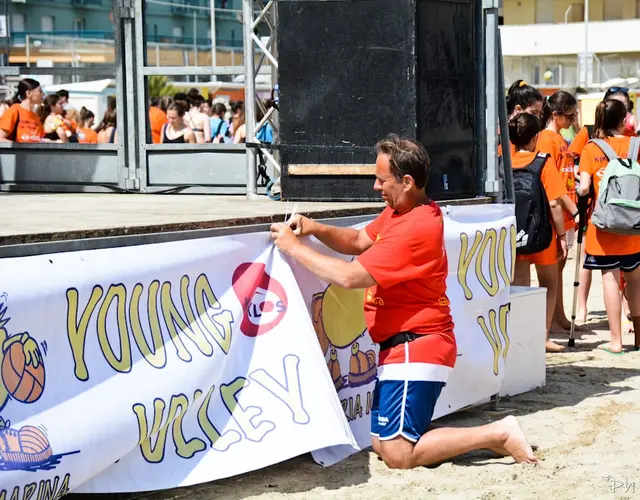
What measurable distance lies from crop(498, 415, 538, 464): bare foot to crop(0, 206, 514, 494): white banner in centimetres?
82

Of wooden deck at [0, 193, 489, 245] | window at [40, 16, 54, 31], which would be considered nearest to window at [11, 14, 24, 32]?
window at [40, 16, 54, 31]

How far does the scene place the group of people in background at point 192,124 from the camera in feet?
42.3

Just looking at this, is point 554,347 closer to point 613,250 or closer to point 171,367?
point 613,250

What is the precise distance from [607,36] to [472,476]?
6092 centimetres

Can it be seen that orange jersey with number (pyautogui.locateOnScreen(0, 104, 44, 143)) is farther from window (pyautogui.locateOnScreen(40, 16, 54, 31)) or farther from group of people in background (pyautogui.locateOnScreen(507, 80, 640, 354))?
group of people in background (pyautogui.locateOnScreen(507, 80, 640, 354))

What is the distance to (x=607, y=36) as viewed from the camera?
62.8m

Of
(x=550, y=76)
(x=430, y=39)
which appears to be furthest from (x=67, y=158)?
(x=550, y=76)

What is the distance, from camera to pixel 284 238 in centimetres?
545

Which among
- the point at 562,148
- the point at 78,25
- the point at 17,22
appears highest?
the point at 78,25

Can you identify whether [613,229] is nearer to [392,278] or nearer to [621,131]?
[621,131]

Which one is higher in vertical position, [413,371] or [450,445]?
[413,371]

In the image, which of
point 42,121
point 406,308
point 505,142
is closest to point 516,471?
point 406,308

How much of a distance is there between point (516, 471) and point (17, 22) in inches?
370

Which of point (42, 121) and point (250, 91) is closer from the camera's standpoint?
point (250, 91)
